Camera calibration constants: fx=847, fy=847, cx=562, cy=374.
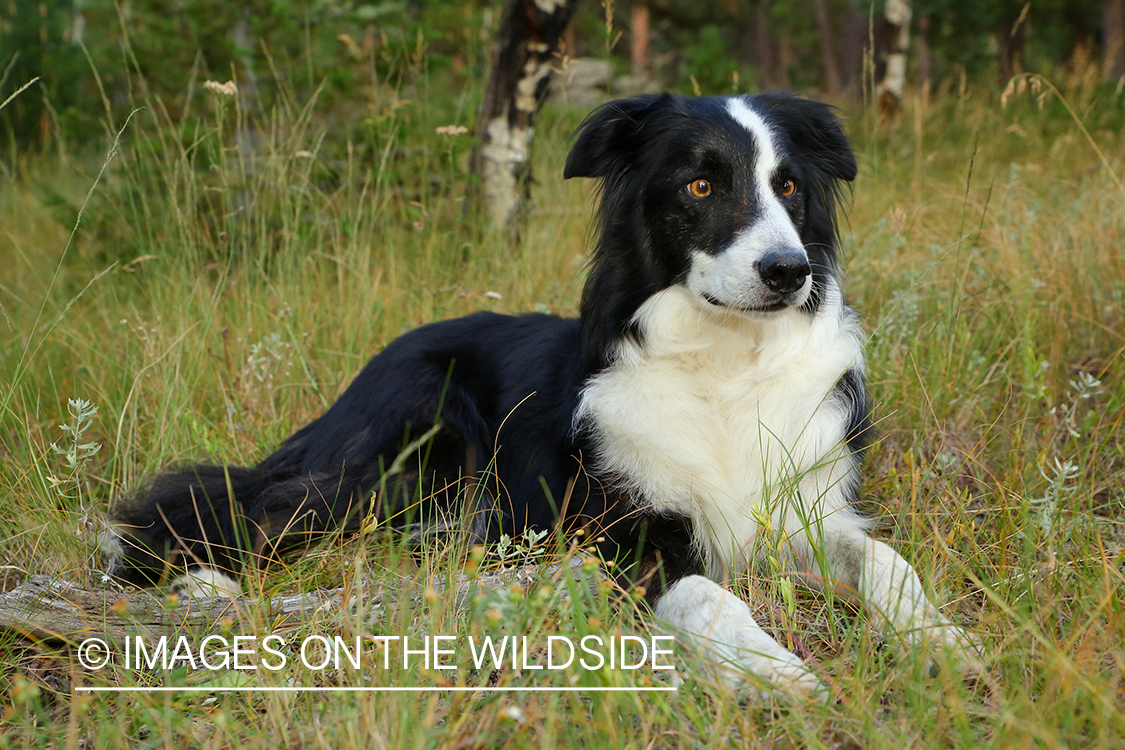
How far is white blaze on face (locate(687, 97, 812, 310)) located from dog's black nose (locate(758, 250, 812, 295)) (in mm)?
16

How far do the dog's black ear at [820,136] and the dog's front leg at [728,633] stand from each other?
4.83 ft

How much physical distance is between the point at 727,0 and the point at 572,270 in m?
17.7

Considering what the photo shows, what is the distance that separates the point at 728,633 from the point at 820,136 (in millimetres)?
1716

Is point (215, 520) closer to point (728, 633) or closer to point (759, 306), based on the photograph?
point (728, 633)

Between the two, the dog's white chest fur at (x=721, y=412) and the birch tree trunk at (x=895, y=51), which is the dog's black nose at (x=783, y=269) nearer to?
the dog's white chest fur at (x=721, y=412)

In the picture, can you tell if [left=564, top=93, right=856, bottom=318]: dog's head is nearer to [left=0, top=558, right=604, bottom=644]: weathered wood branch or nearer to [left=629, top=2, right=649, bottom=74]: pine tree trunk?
[left=0, top=558, right=604, bottom=644]: weathered wood branch

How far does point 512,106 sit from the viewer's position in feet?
17.1

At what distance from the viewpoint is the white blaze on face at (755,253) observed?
232 cm

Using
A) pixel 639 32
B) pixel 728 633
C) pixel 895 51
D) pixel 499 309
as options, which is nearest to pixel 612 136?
pixel 728 633

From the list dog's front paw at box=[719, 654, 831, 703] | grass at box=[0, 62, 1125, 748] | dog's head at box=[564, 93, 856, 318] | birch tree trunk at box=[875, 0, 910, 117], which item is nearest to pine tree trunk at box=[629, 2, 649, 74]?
birch tree trunk at box=[875, 0, 910, 117]

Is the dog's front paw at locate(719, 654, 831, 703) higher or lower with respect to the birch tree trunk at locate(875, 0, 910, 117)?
lower

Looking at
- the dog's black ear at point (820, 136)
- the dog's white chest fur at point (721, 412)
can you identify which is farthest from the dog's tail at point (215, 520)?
the dog's black ear at point (820, 136)

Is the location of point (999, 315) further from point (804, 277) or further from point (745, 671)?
point (745, 671)

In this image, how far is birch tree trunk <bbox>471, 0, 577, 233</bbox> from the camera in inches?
199
